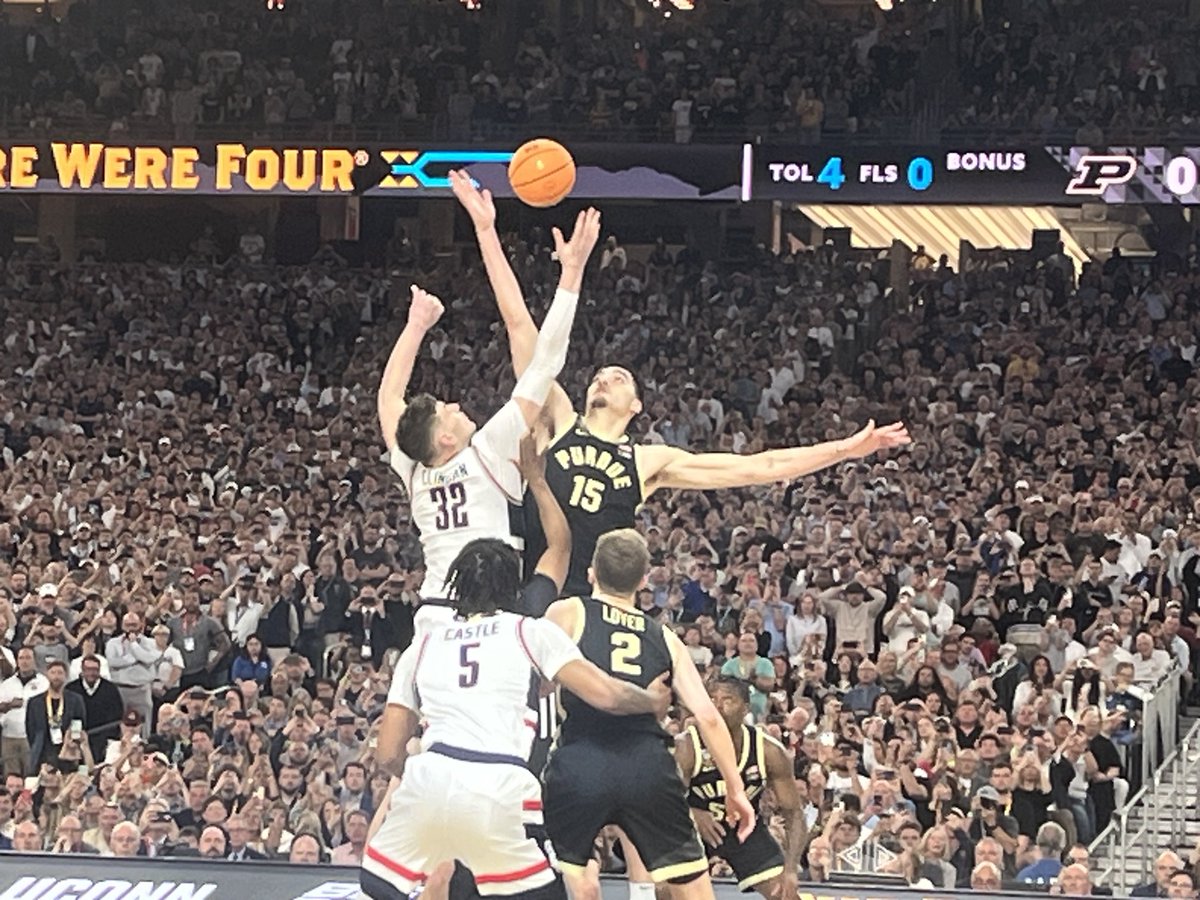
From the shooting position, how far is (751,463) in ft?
27.7

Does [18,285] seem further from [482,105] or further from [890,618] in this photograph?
[890,618]

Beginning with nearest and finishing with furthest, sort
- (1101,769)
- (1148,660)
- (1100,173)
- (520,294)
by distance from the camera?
1. (520,294)
2. (1101,769)
3. (1148,660)
4. (1100,173)

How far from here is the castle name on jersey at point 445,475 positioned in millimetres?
8133

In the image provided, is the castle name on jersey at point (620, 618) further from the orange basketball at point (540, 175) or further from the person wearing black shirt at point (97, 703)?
the person wearing black shirt at point (97, 703)

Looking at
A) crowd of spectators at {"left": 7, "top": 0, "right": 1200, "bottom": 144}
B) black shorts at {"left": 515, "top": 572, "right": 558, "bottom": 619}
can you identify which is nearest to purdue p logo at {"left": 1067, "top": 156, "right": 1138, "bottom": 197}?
crowd of spectators at {"left": 7, "top": 0, "right": 1200, "bottom": 144}

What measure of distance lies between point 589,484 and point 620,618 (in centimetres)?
105

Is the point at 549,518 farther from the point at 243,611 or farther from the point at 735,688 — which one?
the point at 243,611

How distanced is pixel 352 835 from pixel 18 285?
14.3m

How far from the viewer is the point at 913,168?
21.6 meters

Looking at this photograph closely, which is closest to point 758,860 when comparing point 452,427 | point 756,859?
point 756,859

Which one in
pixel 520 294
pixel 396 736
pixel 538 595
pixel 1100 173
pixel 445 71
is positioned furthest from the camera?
pixel 445 71

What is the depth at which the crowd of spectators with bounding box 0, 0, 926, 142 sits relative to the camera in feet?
74.5

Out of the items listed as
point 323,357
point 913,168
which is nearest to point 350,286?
point 323,357

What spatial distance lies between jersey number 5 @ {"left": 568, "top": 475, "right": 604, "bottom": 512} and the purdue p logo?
45.9ft
